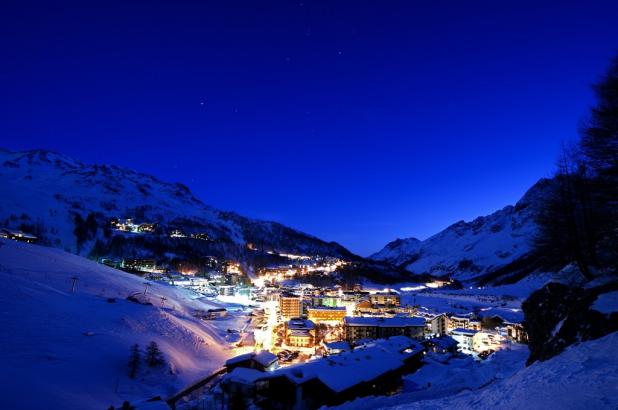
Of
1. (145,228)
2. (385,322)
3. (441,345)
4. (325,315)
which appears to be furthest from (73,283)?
(145,228)

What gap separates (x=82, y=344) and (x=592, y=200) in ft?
117

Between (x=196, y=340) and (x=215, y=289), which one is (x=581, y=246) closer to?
(x=196, y=340)

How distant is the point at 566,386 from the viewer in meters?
8.83

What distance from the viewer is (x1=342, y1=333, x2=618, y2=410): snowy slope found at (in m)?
7.84

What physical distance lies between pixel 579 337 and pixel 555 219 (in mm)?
8584

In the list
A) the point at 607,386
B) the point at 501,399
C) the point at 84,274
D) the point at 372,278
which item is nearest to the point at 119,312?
the point at 84,274

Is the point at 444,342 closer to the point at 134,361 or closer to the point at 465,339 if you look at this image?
the point at 465,339

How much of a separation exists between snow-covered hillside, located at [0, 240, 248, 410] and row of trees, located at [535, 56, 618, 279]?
1116 inches

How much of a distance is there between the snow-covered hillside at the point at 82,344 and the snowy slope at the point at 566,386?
73.5 feet

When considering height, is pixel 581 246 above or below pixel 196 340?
above

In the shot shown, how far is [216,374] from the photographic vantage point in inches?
1310

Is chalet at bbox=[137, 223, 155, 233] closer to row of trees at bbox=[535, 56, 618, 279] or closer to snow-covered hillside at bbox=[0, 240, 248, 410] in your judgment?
snow-covered hillside at bbox=[0, 240, 248, 410]

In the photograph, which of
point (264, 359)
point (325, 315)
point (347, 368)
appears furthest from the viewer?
point (325, 315)

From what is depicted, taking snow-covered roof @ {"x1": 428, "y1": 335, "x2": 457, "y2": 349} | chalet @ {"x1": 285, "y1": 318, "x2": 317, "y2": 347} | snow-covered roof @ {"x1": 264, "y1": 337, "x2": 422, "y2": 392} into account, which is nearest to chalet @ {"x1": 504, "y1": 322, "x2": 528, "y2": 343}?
snow-covered roof @ {"x1": 428, "y1": 335, "x2": 457, "y2": 349}
